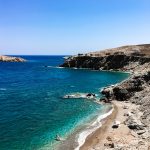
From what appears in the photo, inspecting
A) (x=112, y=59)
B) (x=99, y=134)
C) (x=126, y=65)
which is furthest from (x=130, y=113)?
(x=112, y=59)

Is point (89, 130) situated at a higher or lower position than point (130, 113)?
lower

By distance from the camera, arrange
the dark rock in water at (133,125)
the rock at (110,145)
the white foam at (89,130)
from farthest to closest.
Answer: the dark rock in water at (133,125) → the white foam at (89,130) → the rock at (110,145)

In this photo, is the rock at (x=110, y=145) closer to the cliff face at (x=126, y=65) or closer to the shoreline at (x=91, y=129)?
the shoreline at (x=91, y=129)

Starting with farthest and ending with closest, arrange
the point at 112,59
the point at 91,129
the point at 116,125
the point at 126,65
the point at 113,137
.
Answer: the point at 112,59
the point at 126,65
the point at 91,129
the point at 116,125
the point at 113,137

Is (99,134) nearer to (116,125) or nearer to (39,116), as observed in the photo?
(116,125)

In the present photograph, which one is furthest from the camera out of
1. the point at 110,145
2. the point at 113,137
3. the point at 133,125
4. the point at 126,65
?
the point at 126,65

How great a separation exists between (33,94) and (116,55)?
9666 centimetres

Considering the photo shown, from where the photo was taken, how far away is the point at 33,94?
85188mm

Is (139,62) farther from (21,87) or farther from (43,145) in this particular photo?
(43,145)

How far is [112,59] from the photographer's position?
17250cm

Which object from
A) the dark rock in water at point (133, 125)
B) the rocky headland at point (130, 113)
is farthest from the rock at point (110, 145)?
the dark rock in water at point (133, 125)

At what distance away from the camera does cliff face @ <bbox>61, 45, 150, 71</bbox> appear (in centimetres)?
16496

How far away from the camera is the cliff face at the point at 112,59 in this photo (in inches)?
6495

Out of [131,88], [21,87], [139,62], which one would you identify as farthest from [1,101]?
[139,62]
